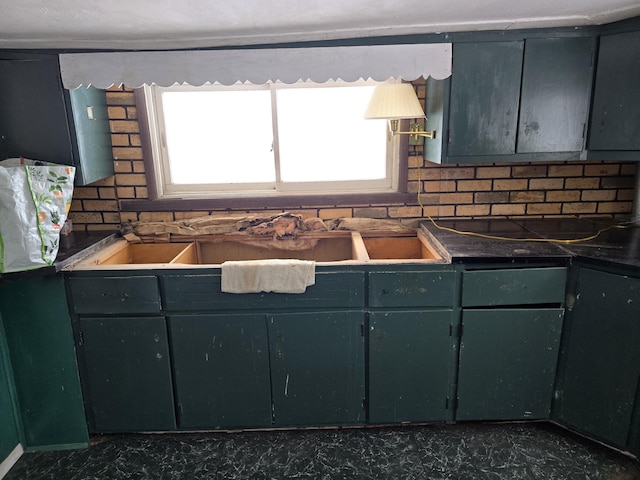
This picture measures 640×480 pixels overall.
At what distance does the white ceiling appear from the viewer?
160cm

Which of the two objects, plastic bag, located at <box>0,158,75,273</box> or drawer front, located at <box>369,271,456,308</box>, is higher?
plastic bag, located at <box>0,158,75,273</box>

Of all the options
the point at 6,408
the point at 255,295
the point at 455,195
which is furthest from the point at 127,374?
the point at 455,195

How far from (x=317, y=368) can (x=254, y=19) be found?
1.60 meters

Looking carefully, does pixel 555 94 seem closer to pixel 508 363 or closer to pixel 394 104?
pixel 394 104

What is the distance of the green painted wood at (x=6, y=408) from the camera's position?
206 cm

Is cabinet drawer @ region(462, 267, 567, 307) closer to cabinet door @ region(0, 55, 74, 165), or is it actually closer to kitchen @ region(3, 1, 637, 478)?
kitchen @ region(3, 1, 637, 478)

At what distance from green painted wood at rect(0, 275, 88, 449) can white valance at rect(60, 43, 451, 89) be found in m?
0.97

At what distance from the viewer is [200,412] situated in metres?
2.23

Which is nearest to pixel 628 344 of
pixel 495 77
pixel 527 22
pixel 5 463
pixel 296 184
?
pixel 495 77

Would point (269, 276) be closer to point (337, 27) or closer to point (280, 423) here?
point (280, 423)

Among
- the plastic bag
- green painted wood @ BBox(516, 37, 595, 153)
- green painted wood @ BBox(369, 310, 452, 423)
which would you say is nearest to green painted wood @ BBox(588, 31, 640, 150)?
green painted wood @ BBox(516, 37, 595, 153)

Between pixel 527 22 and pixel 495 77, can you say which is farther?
pixel 495 77

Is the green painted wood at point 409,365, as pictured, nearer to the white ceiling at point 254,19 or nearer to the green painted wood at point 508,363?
the green painted wood at point 508,363

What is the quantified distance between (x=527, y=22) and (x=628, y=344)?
59.9 inches
